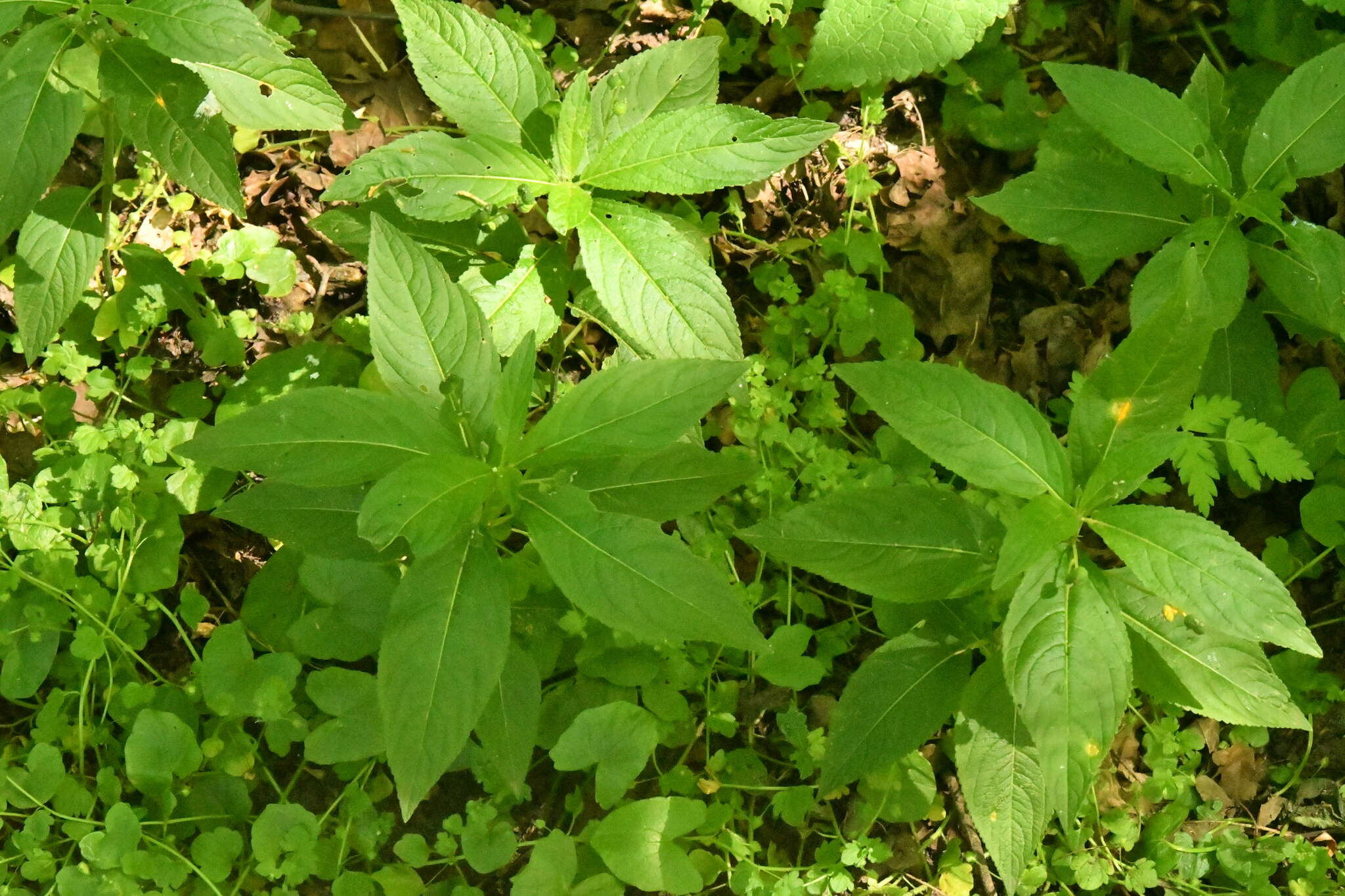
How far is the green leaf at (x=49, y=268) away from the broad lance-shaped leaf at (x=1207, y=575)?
2.75m

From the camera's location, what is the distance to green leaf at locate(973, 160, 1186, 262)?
114 inches

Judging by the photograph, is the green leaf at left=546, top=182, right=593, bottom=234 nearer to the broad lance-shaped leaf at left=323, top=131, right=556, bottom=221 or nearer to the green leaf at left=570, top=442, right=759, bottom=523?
the broad lance-shaped leaf at left=323, top=131, right=556, bottom=221

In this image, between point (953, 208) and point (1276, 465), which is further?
point (953, 208)

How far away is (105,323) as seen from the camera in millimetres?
3029

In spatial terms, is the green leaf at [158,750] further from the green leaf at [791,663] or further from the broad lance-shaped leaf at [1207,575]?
the broad lance-shaped leaf at [1207,575]

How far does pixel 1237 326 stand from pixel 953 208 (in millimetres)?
982

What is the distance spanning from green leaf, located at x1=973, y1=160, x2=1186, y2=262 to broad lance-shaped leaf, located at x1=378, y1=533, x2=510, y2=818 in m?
1.90

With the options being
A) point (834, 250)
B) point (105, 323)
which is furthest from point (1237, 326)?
point (105, 323)

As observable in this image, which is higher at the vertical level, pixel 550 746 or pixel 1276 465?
pixel 1276 465

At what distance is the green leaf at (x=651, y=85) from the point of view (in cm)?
256

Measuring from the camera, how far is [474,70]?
2.48 meters

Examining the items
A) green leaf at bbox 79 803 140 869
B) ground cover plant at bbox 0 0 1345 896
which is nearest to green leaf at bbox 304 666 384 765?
ground cover plant at bbox 0 0 1345 896

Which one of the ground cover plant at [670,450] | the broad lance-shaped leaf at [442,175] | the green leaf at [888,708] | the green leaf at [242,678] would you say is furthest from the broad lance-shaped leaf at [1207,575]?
the green leaf at [242,678]

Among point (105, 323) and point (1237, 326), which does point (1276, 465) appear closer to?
point (1237, 326)
